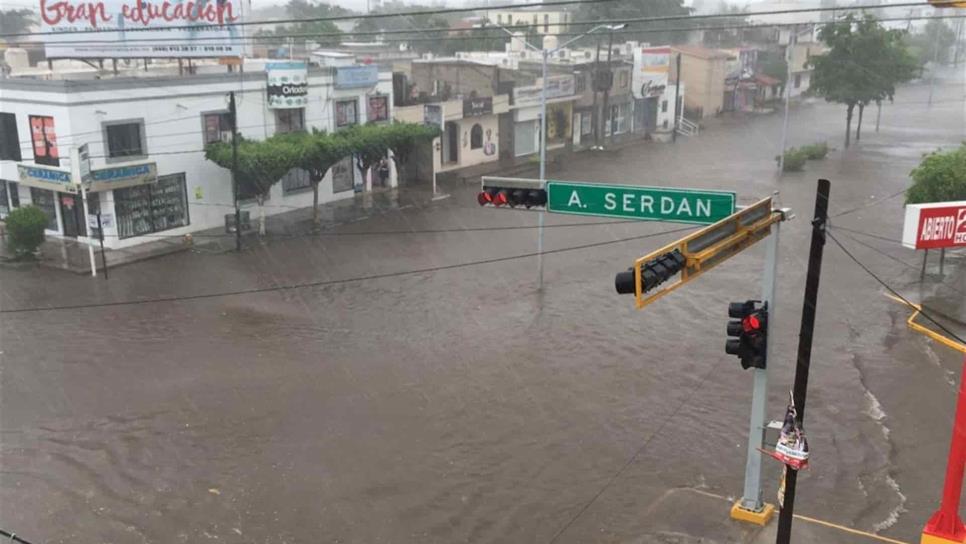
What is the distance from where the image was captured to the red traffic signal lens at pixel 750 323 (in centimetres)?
998

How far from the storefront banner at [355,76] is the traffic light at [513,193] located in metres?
24.0

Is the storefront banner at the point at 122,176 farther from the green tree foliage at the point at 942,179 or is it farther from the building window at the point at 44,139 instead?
the green tree foliage at the point at 942,179

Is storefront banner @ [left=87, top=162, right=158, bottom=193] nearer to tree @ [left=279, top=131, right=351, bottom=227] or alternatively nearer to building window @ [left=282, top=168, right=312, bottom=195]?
tree @ [left=279, top=131, right=351, bottom=227]

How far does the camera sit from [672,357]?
59.8 feet

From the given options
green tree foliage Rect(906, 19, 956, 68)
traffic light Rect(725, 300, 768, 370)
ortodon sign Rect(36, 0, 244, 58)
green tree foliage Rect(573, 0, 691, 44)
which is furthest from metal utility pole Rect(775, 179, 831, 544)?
green tree foliage Rect(906, 19, 956, 68)

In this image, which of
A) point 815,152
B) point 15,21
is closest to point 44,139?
point 815,152

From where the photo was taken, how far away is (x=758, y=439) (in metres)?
11.1

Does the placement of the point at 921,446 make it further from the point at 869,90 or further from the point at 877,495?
the point at 869,90

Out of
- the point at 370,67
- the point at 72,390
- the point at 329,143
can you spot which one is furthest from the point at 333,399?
the point at 370,67

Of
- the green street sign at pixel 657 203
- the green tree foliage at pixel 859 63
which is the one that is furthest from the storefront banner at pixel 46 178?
the green tree foliage at pixel 859 63

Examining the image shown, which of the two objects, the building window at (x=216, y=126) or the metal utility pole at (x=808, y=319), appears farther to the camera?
the building window at (x=216, y=126)

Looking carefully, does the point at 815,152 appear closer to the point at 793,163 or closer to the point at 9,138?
the point at 793,163

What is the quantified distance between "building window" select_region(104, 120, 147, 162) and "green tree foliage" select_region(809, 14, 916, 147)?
4268 cm

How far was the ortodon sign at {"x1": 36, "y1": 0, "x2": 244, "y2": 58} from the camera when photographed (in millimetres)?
27453
